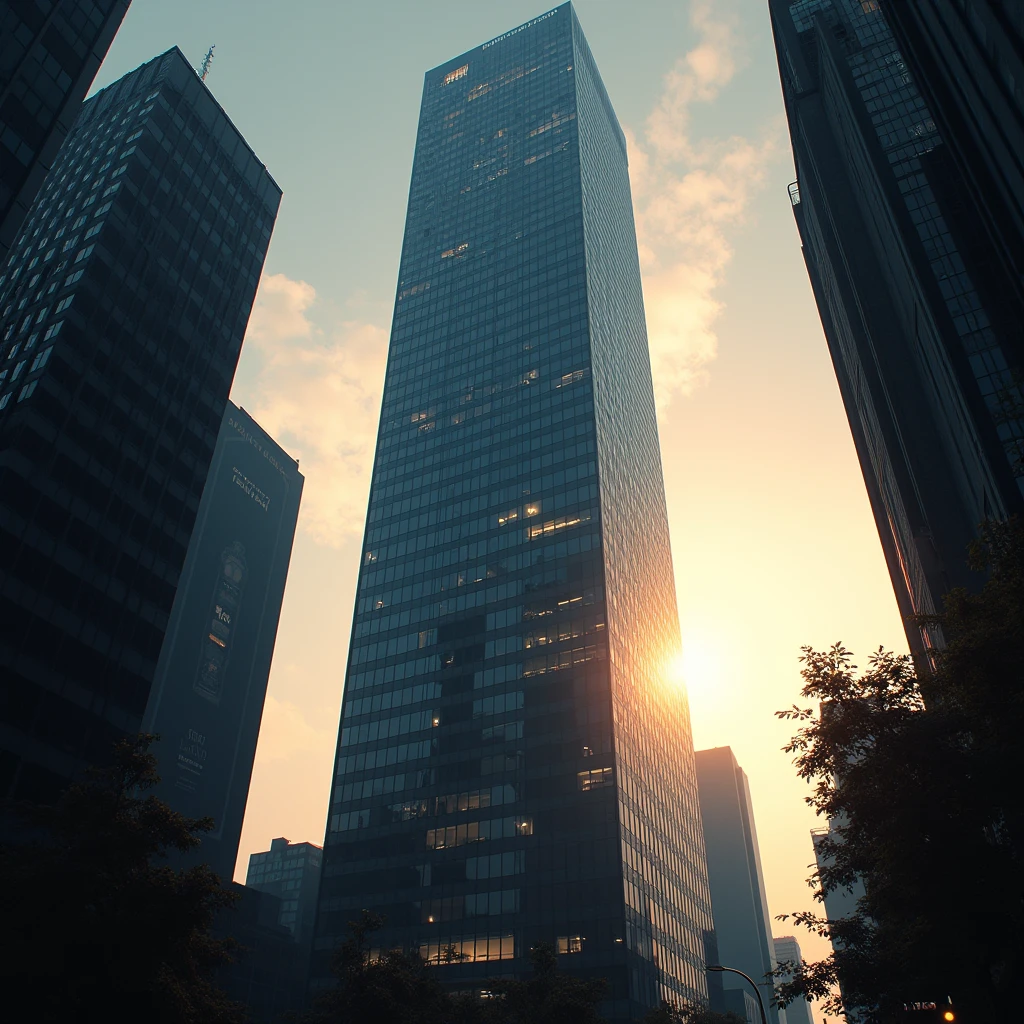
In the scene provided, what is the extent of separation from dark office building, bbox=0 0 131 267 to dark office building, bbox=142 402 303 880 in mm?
92716

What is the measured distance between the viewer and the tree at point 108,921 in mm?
26219

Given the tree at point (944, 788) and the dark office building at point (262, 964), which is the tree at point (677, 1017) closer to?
the tree at point (944, 788)

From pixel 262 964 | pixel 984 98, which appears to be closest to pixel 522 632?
pixel 262 964

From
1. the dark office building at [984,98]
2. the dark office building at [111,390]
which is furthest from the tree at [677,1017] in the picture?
the dark office building at [984,98]

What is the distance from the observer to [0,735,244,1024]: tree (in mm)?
26219

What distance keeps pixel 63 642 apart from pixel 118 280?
36.6 m

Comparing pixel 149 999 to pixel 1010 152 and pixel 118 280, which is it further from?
pixel 118 280

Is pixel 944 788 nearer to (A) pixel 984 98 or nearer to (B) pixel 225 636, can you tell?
(A) pixel 984 98

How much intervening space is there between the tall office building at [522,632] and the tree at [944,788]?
68352 mm

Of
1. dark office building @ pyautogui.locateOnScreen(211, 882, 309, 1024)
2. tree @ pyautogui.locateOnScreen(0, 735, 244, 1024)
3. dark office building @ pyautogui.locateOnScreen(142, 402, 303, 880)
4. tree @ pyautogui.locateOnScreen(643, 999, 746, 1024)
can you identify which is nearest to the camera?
tree @ pyautogui.locateOnScreen(0, 735, 244, 1024)

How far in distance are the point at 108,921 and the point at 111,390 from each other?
59478 millimetres

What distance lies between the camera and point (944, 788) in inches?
987

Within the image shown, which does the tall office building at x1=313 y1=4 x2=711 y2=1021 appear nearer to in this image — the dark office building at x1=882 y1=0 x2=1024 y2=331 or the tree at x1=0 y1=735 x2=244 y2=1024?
the dark office building at x1=882 y1=0 x2=1024 y2=331

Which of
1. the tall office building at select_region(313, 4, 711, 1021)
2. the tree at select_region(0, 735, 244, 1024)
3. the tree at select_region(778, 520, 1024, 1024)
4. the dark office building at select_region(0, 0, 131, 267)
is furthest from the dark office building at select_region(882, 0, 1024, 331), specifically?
the tall office building at select_region(313, 4, 711, 1021)
